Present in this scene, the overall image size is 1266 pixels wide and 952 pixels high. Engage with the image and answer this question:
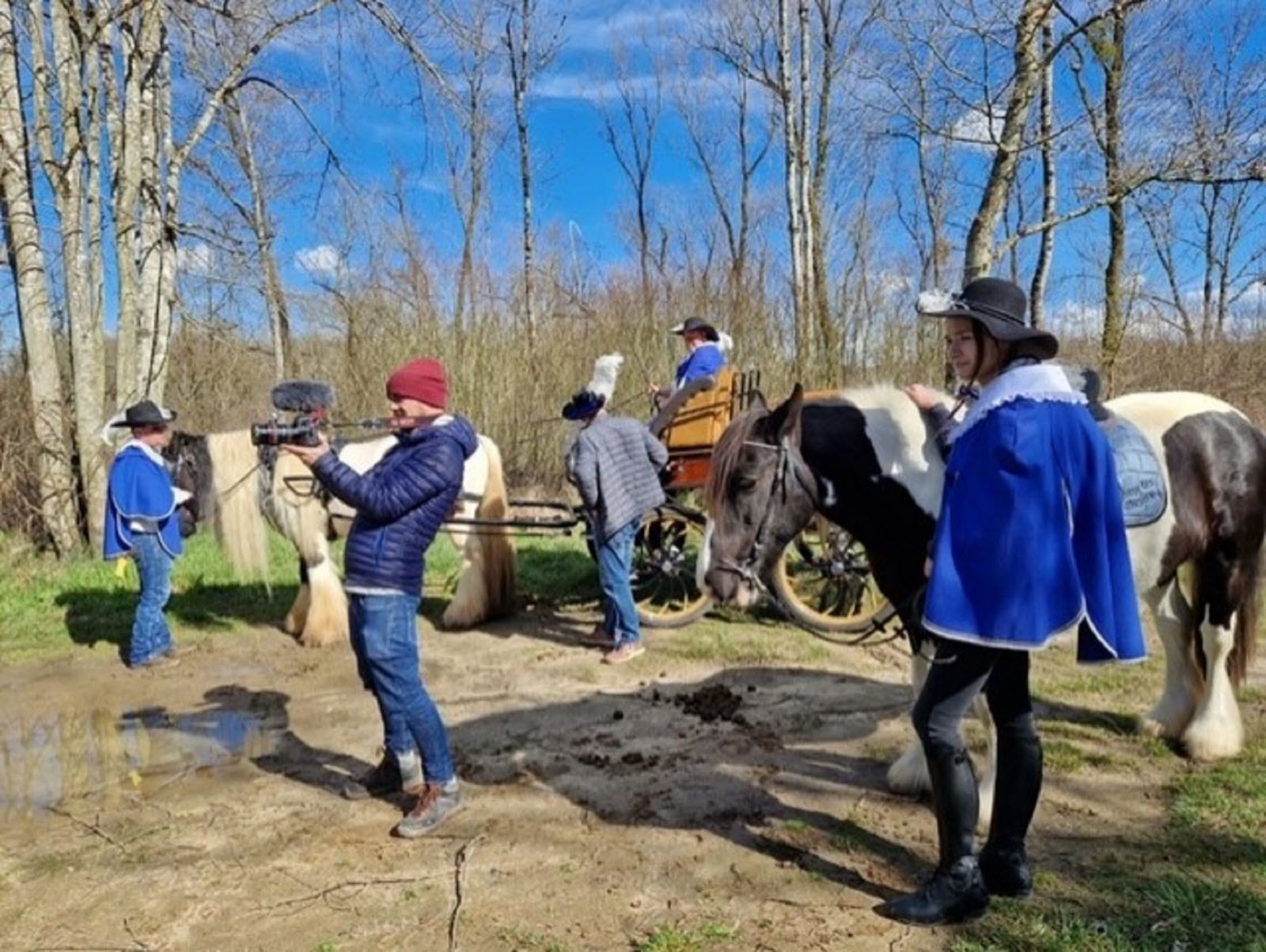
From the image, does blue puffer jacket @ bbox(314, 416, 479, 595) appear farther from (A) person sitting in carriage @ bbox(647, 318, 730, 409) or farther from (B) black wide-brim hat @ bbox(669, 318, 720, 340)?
(B) black wide-brim hat @ bbox(669, 318, 720, 340)

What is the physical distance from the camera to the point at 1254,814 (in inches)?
135

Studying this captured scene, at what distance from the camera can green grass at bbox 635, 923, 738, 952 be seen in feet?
8.89

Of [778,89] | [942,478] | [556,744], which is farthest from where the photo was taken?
[778,89]

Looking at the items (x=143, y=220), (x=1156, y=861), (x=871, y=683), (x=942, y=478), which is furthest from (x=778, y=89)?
(x=1156, y=861)

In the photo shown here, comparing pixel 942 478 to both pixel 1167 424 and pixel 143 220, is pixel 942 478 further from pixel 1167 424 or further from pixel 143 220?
pixel 143 220

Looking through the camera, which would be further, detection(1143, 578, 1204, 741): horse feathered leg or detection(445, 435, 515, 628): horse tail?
detection(445, 435, 515, 628): horse tail

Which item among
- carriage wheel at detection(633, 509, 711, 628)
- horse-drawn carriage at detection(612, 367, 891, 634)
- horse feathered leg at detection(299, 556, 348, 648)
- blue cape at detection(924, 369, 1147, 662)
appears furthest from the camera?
carriage wheel at detection(633, 509, 711, 628)

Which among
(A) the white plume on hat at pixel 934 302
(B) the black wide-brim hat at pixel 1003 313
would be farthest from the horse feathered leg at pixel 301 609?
(B) the black wide-brim hat at pixel 1003 313

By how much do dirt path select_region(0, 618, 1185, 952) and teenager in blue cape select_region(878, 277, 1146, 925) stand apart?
0.50 metres

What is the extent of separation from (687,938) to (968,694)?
3.81 ft

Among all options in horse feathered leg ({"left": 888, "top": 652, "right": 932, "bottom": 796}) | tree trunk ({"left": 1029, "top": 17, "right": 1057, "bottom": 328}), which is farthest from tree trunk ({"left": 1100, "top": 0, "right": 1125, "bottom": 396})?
horse feathered leg ({"left": 888, "top": 652, "right": 932, "bottom": 796})

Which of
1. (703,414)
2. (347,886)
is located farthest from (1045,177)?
(347,886)

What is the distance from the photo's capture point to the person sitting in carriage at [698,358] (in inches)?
264

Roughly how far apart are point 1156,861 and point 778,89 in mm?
13713
